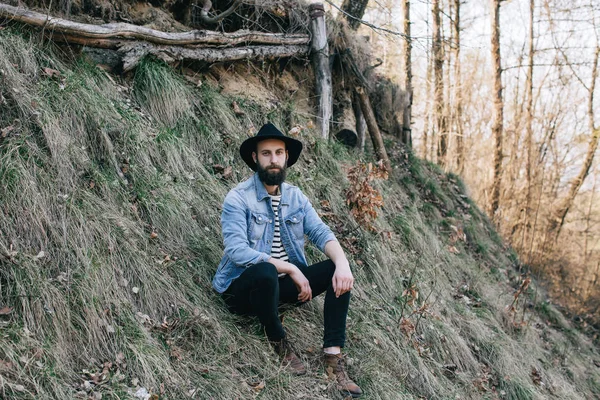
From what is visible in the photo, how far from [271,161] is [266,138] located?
0.63ft

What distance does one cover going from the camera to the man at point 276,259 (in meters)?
4.02

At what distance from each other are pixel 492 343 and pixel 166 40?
5086 millimetres

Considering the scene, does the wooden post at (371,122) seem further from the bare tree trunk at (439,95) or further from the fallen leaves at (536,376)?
the bare tree trunk at (439,95)

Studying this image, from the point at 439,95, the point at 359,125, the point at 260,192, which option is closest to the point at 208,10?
the point at 359,125

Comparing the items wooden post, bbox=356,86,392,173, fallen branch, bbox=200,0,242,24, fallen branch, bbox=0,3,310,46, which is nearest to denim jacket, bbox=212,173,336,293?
fallen branch, bbox=0,3,310,46

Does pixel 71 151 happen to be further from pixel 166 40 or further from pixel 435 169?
pixel 435 169

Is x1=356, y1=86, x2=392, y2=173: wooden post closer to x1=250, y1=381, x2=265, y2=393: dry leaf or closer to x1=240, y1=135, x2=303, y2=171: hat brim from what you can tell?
x1=240, y1=135, x2=303, y2=171: hat brim

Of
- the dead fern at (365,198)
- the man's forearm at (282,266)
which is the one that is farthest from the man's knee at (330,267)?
the dead fern at (365,198)

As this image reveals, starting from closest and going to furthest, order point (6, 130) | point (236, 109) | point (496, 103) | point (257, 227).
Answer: point (257, 227), point (6, 130), point (236, 109), point (496, 103)

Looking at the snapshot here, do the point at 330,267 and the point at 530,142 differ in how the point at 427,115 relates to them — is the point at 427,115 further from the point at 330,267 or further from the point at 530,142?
the point at 330,267

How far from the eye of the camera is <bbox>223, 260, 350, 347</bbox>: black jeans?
3.92 meters

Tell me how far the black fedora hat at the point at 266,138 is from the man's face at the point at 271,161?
6 cm

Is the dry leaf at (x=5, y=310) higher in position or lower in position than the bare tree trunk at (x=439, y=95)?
lower

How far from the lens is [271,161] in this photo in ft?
14.3
